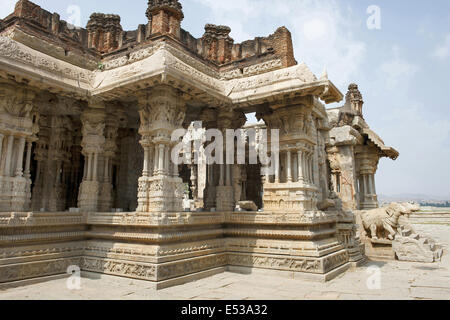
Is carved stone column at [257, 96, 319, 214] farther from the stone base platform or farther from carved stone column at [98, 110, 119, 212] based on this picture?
carved stone column at [98, 110, 119, 212]

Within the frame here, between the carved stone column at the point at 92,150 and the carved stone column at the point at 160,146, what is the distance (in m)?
1.53

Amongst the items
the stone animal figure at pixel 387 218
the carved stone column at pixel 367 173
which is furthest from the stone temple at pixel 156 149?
the carved stone column at pixel 367 173

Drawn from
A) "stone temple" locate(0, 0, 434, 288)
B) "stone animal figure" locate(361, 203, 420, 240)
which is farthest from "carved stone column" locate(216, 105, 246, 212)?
"stone animal figure" locate(361, 203, 420, 240)

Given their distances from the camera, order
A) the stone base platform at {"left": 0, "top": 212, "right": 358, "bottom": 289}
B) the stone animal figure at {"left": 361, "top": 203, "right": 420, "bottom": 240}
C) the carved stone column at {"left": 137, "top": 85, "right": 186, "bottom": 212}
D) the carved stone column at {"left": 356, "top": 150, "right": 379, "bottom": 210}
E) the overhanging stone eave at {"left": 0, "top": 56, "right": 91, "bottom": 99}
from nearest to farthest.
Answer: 1. the overhanging stone eave at {"left": 0, "top": 56, "right": 91, "bottom": 99}
2. the stone base platform at {"left": 0, "top": 212, "right": 358, "bottom": 289}
3. the carved stone column at {"left": 137, "top": 85, "right": 186, "bottom": 212}
4. the stone animal figure at {"left": 361, "top": 203, "right": 420, "bottom": 240}
5. the carved stone column at {"left": 356, "top": 150, "right": 379, "bottom": 210}

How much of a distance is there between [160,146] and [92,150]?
214cm

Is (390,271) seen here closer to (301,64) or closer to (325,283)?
(325,283)

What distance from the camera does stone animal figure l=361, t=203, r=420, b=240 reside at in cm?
1086

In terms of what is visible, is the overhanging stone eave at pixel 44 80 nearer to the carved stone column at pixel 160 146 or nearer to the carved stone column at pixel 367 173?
the carved stone column at pixel 160 146

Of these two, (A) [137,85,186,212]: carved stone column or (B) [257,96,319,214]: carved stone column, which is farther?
(B) [257,96,319,214]: carved stone column

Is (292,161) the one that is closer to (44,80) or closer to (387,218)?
(387,218)

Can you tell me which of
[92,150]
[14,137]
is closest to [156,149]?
[92,150]

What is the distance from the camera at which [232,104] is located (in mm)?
8867

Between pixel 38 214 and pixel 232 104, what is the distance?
527cm

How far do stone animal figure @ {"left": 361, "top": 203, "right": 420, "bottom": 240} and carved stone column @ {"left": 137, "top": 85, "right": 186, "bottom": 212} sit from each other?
709 cm
